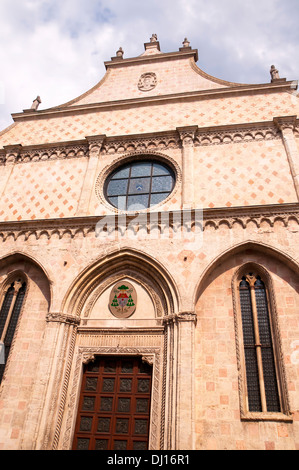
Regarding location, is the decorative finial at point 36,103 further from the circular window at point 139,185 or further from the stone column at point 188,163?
the stone column at point 188,163

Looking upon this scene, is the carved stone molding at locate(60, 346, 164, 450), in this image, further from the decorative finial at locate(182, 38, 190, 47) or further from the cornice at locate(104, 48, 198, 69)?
the decorative finial at locate(182, 38, 190, 47)

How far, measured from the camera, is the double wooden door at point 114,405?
764cm

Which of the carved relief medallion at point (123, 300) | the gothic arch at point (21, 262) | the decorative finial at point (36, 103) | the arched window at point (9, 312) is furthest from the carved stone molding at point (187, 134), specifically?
the decorative finial at point (36, 103)

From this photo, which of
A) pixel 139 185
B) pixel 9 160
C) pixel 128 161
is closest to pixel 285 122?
pixel 139 185

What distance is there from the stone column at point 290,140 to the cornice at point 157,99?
1.89 m

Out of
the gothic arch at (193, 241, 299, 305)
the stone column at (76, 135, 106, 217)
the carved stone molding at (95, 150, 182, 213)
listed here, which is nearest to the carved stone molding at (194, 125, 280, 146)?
the carved stone molding at (95, 150, 182, 213)

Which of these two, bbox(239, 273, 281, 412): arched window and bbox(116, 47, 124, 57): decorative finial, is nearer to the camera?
bbox(239, 273, 281, 412): arched window

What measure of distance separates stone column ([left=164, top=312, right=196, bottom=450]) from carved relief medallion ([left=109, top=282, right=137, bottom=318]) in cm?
117

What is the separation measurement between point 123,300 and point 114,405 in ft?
8.32

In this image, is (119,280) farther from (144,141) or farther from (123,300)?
(144,141)

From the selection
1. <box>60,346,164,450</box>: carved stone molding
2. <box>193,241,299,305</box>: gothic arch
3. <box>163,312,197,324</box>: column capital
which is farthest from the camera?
<box>193,241,299,305</box>: gothic arch

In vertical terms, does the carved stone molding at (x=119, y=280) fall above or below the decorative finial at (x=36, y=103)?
below

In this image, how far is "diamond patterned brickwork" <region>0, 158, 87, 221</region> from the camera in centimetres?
1102

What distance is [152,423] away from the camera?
7484 mm
